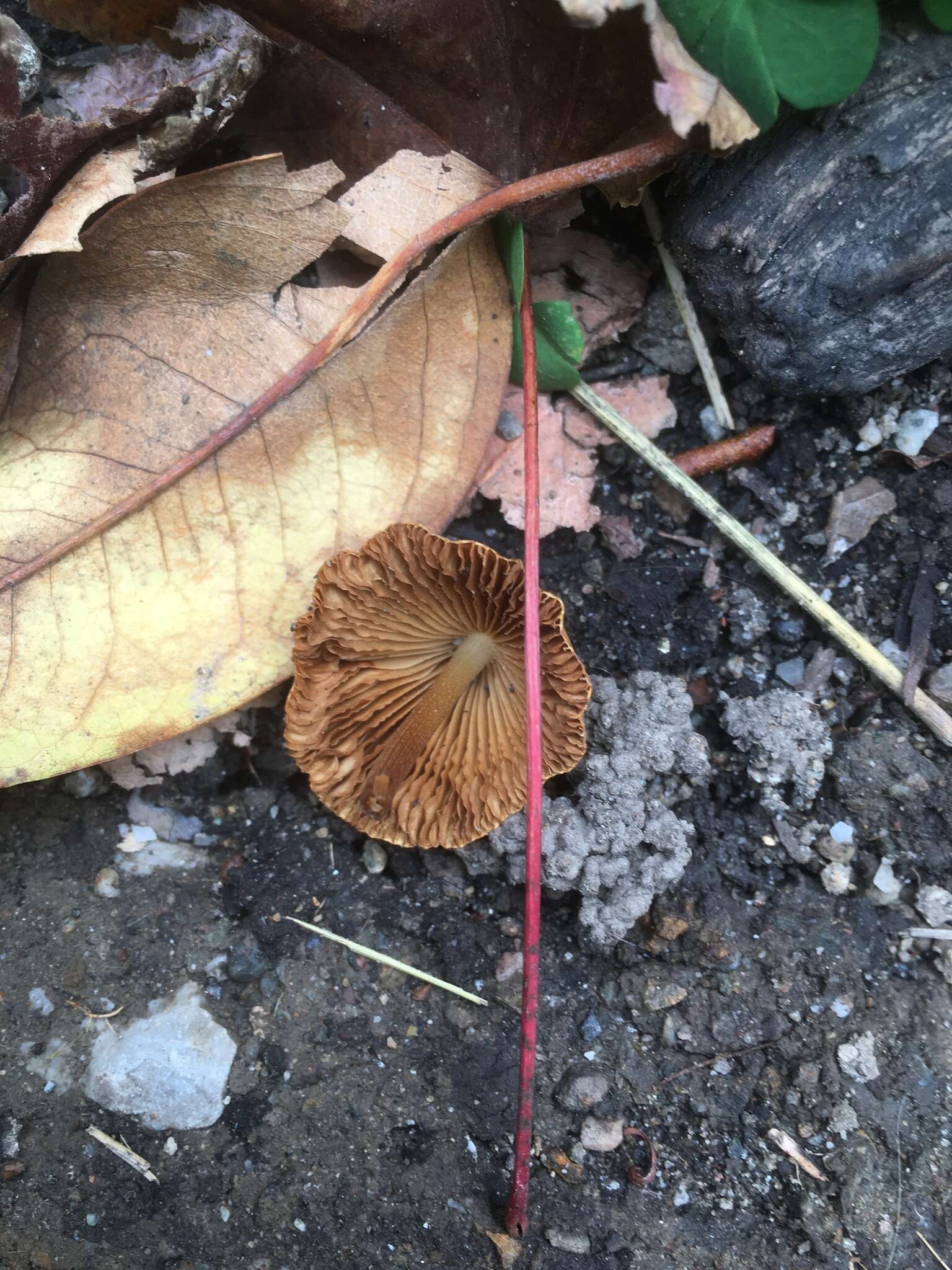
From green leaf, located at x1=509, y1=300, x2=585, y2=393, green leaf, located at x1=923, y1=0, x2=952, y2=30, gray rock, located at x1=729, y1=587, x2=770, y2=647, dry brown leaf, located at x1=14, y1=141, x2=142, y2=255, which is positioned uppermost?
dry brown leaf, located at x1=14, y1=141, x2=142, y2=255

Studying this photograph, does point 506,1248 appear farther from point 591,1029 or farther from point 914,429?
point 914,429

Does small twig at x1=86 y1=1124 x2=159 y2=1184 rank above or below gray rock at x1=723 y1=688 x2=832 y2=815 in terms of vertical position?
above

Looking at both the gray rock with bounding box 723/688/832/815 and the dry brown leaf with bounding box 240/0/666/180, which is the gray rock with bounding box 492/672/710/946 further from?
the dry brown leaf with bounding box 240/0/666/180

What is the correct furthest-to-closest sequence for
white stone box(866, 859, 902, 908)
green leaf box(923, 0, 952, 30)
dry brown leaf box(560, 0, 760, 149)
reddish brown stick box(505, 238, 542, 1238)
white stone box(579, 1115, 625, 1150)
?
white stone box(866, 859, 902, 908)
white stone box(579, 1115, 625, 1150)
reddish brown stick box(505, 238, 542, 1238)
green leaf box(923, 0, 952, 30)
dry brown leaf box(560, 0, 760, 149)

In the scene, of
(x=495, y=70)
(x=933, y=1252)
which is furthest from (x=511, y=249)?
(x=933, y=1252)

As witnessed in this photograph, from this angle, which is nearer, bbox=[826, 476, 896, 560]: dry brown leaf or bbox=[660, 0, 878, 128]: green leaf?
bbox=[660, 0, 878, 128]: green leaf

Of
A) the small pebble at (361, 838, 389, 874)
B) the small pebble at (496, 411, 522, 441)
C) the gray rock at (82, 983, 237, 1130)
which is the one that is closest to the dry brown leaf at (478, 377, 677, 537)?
the small pebble at (496, 411, 522, 441)

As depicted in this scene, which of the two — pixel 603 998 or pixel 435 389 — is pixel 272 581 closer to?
pixel 435 389
